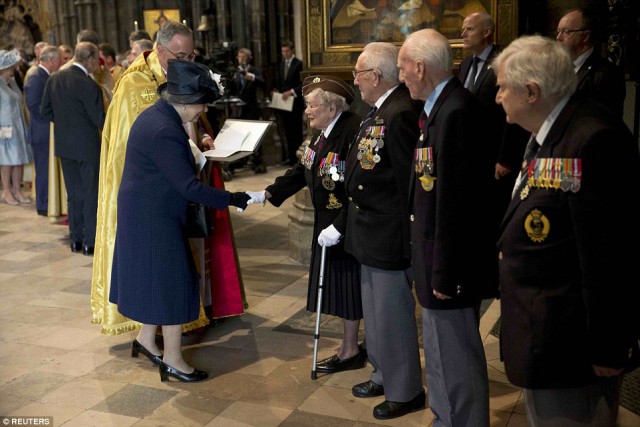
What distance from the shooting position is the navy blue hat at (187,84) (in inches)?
152

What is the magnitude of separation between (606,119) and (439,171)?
2.49ft

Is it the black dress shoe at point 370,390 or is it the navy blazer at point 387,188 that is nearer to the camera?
the navy blazer at point 387,188

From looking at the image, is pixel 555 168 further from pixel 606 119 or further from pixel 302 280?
pixel 302 280

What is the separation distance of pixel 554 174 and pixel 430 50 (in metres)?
0.95

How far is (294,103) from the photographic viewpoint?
11273mm

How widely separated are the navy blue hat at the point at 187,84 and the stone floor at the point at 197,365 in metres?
1.50

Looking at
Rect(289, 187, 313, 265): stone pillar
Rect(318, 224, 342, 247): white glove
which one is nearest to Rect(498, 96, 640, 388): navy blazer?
Rect(318, 224, 342, 247): white glove

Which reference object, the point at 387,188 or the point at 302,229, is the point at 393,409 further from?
the point at 302,229

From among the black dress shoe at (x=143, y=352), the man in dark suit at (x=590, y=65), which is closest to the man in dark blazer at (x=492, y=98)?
the man in dark suit at (x=590, y=65)

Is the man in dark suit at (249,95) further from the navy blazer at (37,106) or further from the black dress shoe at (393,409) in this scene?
the black dress shoe at (393,409)

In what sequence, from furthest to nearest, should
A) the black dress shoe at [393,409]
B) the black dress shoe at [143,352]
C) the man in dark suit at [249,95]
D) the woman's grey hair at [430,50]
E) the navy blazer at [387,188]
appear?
1. the man in dark suit at [249,95]
2. the black dress shoe at [143,352]
3. the black dress shoe at [393,409]
4. the navy blazer at [387,188]
5. the woman's grey hair at [430,50]

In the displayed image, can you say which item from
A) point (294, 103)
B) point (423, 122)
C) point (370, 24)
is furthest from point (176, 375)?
point (294, 103)

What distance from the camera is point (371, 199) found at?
3.48 meters

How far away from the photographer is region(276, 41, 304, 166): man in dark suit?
36.9 feet
